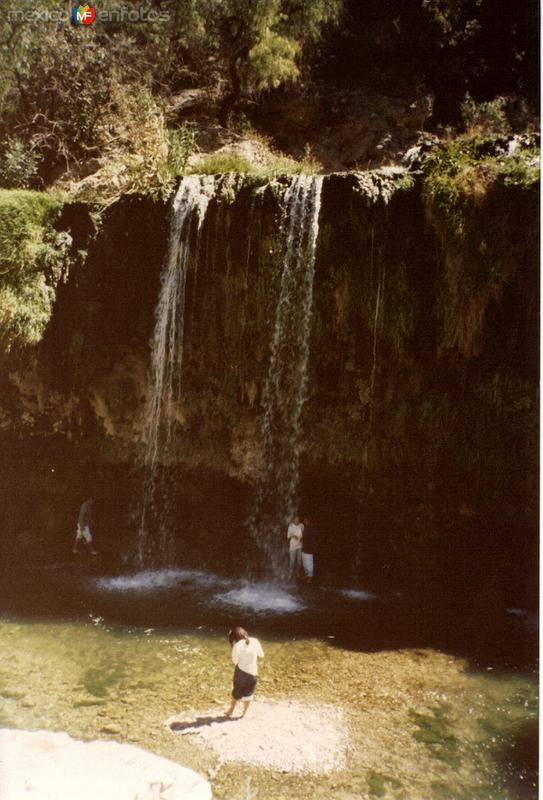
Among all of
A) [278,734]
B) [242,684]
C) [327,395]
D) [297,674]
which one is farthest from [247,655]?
[327,395]

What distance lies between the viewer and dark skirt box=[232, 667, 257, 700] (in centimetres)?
707

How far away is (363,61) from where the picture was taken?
2338 centimetres

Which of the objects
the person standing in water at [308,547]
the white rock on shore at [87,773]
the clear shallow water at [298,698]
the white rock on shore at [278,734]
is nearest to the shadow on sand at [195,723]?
the white rock on shore at [278,734]

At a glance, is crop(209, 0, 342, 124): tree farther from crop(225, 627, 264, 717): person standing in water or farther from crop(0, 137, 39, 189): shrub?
crop(225, 627, 264, 717): person standing in water

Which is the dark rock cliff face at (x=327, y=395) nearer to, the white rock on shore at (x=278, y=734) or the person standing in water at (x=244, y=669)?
the white rock on shore at (x=278, y=734)

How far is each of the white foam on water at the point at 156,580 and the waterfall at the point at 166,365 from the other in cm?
66

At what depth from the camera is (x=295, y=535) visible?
1243 centimetres

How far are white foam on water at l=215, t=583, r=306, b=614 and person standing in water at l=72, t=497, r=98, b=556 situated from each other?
390 cm

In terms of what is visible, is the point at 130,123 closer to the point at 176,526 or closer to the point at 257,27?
the point at 257,27

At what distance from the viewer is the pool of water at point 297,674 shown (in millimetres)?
6234

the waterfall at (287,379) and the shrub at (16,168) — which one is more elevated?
the shrub at (16,168)

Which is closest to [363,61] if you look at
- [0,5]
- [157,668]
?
[0,5]

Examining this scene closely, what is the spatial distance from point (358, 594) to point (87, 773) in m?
7.03

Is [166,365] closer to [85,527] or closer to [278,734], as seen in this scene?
[85,527]
